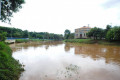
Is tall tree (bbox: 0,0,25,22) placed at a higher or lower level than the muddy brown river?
higher

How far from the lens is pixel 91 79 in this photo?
12.3ft

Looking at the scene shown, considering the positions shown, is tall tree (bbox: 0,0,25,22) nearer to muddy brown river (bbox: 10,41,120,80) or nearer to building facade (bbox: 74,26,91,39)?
muddy brown river (bbox: 10,41,120,80)

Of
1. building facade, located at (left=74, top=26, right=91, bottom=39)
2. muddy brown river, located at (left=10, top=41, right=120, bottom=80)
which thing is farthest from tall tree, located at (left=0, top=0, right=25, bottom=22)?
building facade, located at (left=74, top=26, right=91, bottom=39)

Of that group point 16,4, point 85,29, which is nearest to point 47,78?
point 16,4

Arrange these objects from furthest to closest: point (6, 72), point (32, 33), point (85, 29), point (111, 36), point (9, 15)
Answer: point (32, 33) → point (85, 29) → point (111, 36) → point (9, 15) → point (6, 72)

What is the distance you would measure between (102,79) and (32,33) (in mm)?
58505

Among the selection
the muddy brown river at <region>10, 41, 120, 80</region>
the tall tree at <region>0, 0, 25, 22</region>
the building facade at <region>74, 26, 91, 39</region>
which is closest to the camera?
the muddy brown river at <region>10, 41, 120, 80</region>

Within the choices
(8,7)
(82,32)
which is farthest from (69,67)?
(82,32)


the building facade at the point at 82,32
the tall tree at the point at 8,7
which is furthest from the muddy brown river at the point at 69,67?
the building facade at the point at 82,32

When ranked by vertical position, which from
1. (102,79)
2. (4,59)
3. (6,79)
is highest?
(4,59)

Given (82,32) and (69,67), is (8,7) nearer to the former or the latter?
(69,67)

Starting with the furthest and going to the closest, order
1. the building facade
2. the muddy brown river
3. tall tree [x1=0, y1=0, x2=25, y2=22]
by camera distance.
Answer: the building facade, tall tree [x1=0, y1=0, x2=25, y2=22], the muddy brown river

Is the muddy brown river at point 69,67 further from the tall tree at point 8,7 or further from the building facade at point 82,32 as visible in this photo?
the building facade at point 82,32

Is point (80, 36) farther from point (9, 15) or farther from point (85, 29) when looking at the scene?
point (9, 15)
